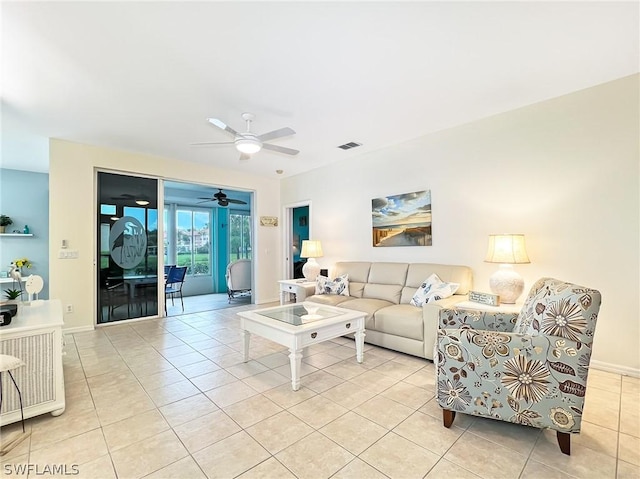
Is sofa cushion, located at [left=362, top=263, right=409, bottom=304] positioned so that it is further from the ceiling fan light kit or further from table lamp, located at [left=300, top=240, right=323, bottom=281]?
the ceiling fan light kit

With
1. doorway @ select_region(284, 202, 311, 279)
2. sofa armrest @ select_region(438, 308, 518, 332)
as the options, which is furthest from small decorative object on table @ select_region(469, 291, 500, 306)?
doorway @ select_region(284, 202, 311, 279)

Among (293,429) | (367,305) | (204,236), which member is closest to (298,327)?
(293,429)

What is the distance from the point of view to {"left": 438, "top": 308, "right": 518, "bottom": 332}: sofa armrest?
7.63ft

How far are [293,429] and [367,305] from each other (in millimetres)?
1965

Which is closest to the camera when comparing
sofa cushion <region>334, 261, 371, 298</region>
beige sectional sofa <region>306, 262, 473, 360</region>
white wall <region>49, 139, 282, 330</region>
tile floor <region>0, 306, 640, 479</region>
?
tile floor <region>0, 306, 640, 479</region>

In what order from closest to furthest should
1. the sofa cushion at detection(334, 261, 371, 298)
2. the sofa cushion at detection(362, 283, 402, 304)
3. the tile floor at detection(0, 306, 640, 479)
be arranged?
the tile floor at detection(0, 306, 640, 479) → the sofa cushion at detection(362, 283, 402, 304) → the sofa cushion at detection(334, 261, 371, 298)

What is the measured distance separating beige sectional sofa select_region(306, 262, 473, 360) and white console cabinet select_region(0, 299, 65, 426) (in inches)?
109

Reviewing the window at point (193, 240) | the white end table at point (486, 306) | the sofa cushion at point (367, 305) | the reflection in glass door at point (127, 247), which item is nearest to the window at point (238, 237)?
the window at point (193, 240)

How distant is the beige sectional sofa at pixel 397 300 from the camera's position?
3082 mm

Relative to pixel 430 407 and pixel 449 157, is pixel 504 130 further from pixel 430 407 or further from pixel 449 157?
pixel 430 407

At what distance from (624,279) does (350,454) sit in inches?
114

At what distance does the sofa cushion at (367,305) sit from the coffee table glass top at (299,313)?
20.0 inches

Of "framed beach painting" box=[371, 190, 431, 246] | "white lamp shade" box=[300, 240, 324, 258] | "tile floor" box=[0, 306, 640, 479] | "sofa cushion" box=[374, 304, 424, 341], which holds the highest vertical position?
"framed beach painting" box=[371, 190, 431, 246]

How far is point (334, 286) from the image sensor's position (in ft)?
14.6
